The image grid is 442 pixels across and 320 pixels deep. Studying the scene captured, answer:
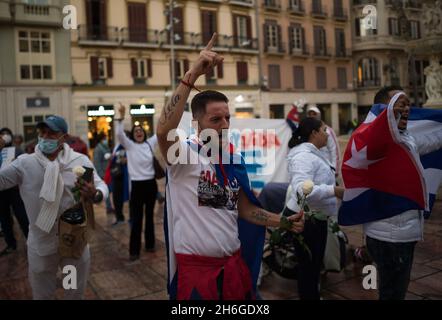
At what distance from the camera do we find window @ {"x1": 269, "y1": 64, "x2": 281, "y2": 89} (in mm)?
30094

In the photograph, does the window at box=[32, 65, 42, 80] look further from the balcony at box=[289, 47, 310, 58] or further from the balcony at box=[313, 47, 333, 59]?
the balcony at box=[313, 47, 333, 59]

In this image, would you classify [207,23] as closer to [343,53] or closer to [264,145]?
[343,53]

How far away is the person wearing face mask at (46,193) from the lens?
118 inches

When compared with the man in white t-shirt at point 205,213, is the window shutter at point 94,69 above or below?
above

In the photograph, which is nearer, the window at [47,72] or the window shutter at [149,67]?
the window at [47,72]

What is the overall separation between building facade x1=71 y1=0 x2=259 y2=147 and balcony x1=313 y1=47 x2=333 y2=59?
22.8 feet

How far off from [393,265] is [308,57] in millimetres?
31184

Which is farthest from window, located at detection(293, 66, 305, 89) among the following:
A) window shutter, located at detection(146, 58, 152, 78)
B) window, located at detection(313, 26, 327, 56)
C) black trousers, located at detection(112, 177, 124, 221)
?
black trousers, located at detection(112, 177, 124, 221)

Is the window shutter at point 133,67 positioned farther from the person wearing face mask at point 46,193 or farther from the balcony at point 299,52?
the person wearing face mask at point 46,193

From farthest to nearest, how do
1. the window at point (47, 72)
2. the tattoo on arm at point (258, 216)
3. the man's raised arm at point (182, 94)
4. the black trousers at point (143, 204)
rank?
the window at point (47, 72) → the black trousers at point (143, 204) → the tattoo on arm at point (258, 216) → the man's raised arm at point (182, 94)

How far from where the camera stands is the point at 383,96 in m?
2.75

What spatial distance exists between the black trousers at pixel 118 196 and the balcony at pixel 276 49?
955 inches

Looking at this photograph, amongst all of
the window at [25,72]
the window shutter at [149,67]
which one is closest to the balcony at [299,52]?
the window shutter at [149,67]
